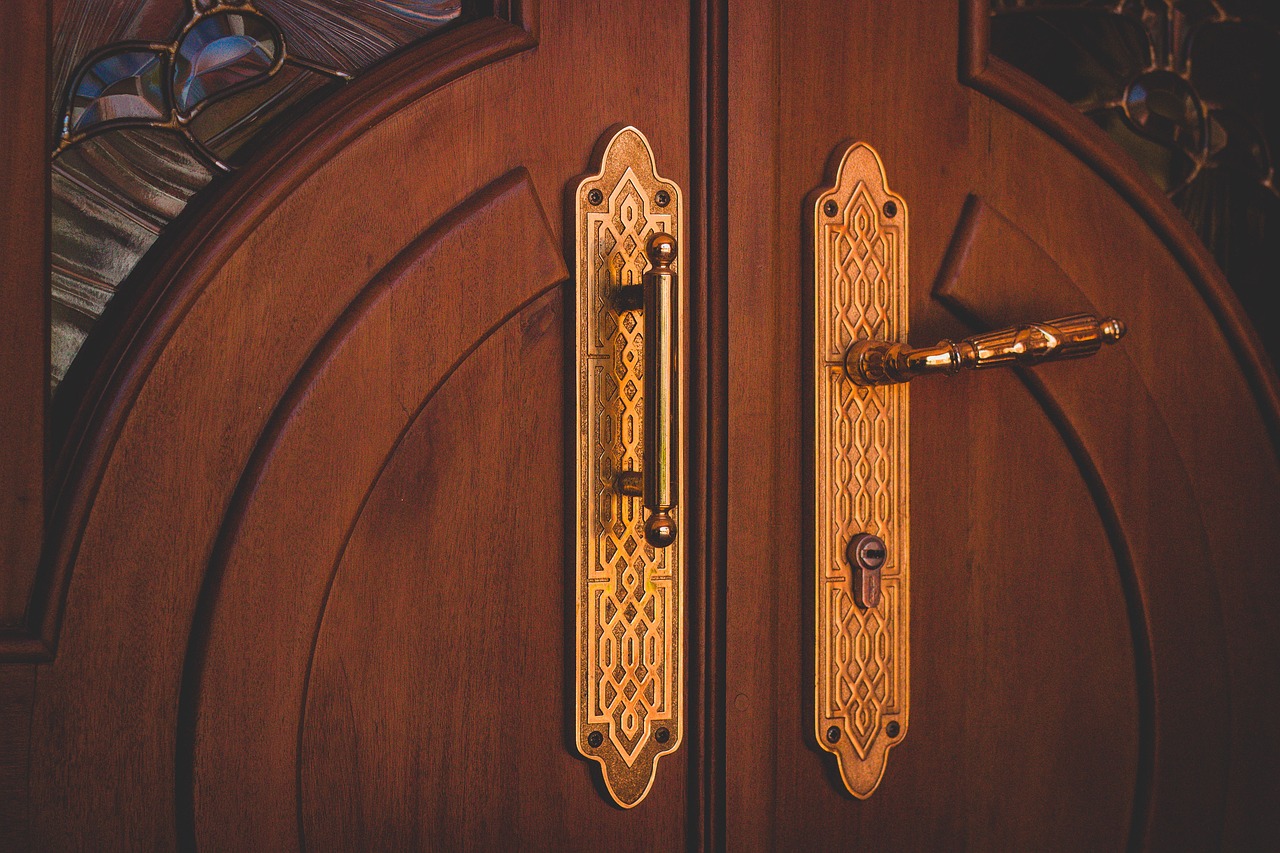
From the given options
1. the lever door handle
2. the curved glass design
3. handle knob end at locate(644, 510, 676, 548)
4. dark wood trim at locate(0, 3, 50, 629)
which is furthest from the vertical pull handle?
dark wood trim at locate(0, 3, 50, 629)

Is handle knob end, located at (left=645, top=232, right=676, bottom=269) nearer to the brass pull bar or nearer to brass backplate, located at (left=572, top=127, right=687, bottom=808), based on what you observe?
brass backplate, located at (left=572, top=127, right=687, bottom=808)

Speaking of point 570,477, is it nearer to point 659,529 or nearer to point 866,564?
point 659,529

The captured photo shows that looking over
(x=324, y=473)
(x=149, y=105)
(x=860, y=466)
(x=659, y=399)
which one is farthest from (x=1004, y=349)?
(x=149, y=105)

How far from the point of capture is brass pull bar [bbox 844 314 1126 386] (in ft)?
2.51

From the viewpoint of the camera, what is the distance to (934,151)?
0.84 metres

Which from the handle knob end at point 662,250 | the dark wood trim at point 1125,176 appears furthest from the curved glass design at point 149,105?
the dark wood trim at point 1125,176

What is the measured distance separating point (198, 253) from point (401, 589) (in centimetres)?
24

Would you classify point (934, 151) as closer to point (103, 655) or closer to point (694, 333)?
Result: point (694, 333)

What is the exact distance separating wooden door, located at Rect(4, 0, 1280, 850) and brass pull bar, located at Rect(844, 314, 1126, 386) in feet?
→ 0.21

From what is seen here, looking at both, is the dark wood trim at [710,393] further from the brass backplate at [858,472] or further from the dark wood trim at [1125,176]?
the dark wood trim at [1125,176]

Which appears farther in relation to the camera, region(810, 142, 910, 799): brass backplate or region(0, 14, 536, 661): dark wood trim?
region(810, 142, 910, 799): brass backplate

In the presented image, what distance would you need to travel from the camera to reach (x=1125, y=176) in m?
0.88

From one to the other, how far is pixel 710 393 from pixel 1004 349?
0.67ft

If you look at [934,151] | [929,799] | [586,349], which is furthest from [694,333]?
[929,799]
